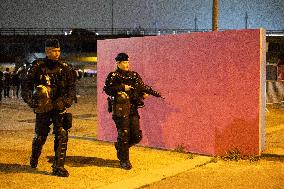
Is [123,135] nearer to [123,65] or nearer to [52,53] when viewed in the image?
[123,65]

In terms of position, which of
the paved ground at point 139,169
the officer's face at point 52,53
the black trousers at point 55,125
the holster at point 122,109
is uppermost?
the officer's face at point 52,53

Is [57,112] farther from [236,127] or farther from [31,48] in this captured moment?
[31,48]

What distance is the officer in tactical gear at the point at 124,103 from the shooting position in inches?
304

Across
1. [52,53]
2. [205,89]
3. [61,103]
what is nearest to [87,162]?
[61,103]

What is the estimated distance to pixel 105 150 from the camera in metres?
9.59

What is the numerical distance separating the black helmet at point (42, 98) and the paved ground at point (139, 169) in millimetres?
984

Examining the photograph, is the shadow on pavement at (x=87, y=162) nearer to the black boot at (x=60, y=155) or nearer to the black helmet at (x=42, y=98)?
the black boot at (x=60, y=155)

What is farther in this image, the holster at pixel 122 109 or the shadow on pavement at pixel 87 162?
the shadow on pavement at pixel 87 162

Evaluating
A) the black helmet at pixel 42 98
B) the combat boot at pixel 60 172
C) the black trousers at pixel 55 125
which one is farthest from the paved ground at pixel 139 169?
the black helmet at pixel 42 98

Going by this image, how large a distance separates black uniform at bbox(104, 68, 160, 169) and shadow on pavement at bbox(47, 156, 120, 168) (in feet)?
1.42

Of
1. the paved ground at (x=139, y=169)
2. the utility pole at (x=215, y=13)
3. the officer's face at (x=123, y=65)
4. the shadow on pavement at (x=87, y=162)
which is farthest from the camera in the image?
the utility pole at (x=215, y=13)

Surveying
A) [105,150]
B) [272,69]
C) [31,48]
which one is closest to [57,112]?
[105,150]

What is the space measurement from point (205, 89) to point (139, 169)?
2.14 meters

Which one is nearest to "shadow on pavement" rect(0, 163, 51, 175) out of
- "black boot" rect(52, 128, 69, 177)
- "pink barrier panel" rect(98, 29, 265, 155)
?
"black boot" rect(52, 128, 69, 177)
